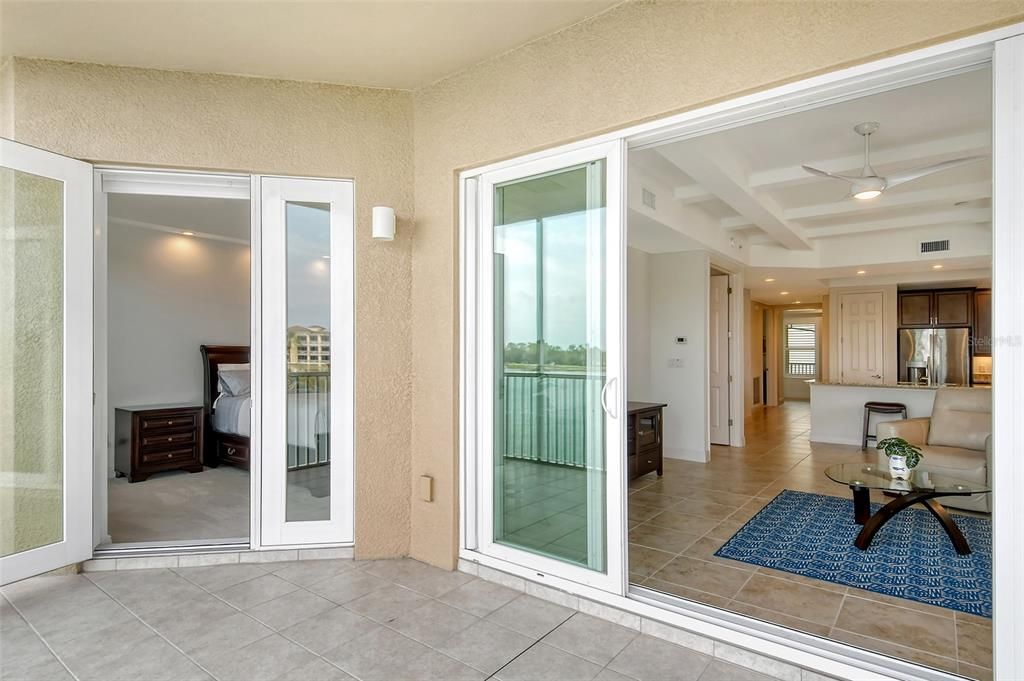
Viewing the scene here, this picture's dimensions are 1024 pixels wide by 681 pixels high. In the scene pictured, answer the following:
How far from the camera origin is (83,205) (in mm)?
3291

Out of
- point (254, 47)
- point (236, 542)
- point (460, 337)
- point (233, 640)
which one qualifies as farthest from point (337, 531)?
point (254, 47)

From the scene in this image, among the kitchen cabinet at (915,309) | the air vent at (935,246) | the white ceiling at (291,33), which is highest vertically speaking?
the white ceiling at (291,33)

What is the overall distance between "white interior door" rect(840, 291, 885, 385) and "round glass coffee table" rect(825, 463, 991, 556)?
5739 mm

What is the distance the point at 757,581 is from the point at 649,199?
3297 mm

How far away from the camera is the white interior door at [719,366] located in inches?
301

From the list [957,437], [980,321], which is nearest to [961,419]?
[957,437]

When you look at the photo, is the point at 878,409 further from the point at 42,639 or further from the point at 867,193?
the point at 42,639

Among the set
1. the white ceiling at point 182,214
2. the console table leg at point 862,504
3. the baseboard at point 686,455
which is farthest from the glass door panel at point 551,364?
the baseboard at point 686,455

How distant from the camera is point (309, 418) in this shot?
357 cm

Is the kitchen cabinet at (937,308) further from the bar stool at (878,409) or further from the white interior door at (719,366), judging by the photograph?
the white interior door at (719,366)

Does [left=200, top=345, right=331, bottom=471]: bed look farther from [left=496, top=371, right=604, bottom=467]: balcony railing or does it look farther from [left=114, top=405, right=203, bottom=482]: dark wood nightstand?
[left=496, top=371, right=604, bottom=467]: balcony railing

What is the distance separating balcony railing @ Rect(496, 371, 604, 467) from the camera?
289 centimetres

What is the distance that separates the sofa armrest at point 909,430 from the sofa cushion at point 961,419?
0.09 m

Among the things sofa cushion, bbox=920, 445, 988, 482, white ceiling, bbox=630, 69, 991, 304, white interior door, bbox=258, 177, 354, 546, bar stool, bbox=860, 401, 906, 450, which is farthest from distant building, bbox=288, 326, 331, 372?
bar stool, bbox=860, 401, 906, 450
